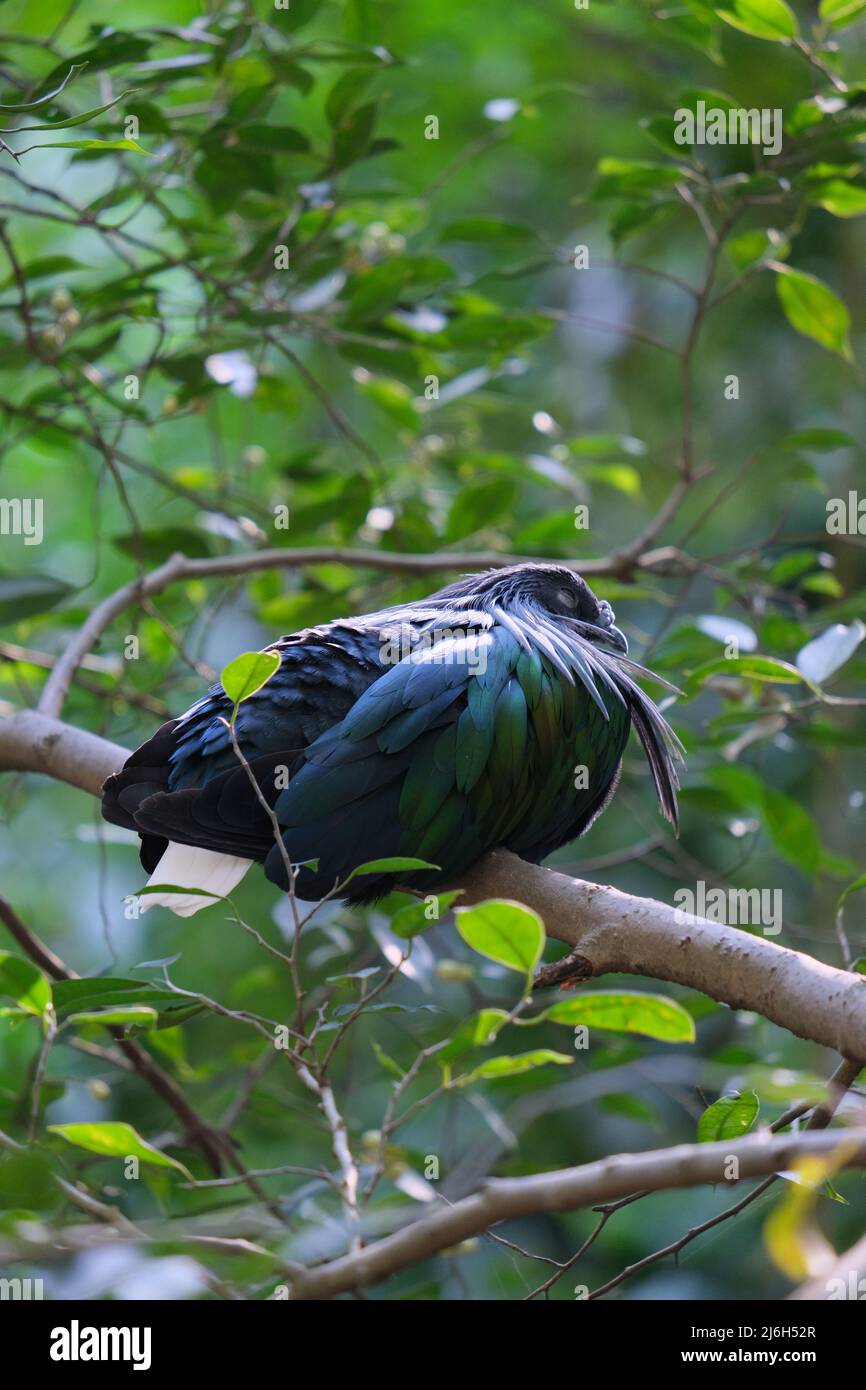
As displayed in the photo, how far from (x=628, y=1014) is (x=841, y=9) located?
2404 millimetres

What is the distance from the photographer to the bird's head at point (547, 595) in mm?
2939

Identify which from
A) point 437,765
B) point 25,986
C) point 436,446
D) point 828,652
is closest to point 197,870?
point 437,765

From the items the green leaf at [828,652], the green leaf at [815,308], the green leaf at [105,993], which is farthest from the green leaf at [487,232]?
the green leaf at [105,993]

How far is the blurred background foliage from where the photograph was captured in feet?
10.0

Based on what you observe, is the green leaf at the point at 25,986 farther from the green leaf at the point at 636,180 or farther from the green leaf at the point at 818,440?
the green leaf at the point at 818,440

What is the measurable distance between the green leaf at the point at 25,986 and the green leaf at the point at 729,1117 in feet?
3.13

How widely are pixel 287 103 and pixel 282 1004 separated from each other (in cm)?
445

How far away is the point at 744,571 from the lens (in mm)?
3561

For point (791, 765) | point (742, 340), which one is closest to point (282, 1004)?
point (791, 765)

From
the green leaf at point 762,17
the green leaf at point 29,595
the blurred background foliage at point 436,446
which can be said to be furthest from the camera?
the green leaf at point 29,595

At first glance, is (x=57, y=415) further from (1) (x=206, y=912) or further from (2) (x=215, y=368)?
(1) (x=206, y=912)

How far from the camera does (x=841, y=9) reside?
2.89 meters

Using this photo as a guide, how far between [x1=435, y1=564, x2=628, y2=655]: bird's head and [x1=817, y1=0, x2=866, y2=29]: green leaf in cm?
132

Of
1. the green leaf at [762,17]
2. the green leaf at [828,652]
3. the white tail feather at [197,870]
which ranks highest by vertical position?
the green leaf at [762,17]
